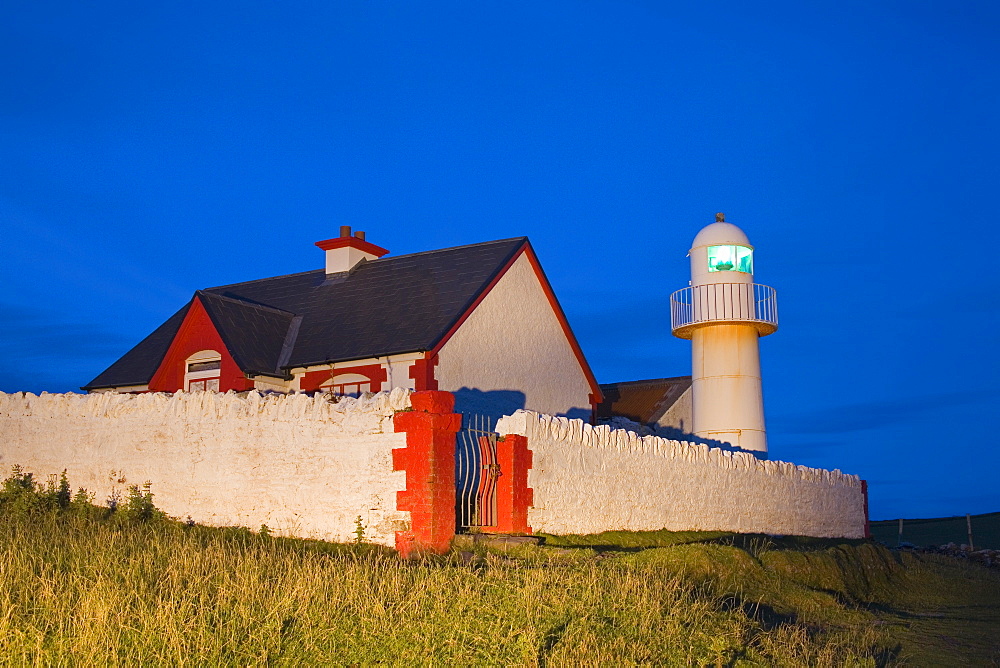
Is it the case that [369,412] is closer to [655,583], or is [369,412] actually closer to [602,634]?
[655,583]

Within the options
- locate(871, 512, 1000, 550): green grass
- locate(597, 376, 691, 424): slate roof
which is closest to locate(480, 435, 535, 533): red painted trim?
locate(597, 376, 691, 424): slate roof

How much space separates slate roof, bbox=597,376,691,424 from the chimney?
10.4 m

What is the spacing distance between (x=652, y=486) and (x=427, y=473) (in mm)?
6270

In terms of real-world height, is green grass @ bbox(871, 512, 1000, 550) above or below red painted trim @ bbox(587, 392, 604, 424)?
below

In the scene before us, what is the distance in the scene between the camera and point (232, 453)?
576 inches

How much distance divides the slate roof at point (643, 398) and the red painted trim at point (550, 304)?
22.6 ft

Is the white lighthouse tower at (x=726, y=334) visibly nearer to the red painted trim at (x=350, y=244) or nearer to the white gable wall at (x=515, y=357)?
the white gable wall at (x=515, y=357)

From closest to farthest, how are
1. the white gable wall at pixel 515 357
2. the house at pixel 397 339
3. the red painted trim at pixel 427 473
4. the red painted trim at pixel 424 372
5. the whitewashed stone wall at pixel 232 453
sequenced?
the red painted trim at pixel 427 473, the whitewashed stone wall at pixel 232 453, the red painted trim at pixel 424 372, the house at pixel 397 339, the white gable wall at pixel 515 357

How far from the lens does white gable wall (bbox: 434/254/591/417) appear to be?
21.8m

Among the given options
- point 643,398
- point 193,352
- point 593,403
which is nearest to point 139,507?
point 193,352

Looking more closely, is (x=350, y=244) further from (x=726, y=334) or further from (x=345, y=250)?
(x=726, y=334)

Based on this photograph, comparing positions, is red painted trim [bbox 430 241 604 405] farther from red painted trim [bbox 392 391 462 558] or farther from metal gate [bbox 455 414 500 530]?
red painted trim [bbox 392 391 462 558]

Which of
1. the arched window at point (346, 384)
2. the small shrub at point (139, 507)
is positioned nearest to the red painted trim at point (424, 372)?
the arched window at point (346, 384)

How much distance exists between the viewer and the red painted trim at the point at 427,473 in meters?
12.7
